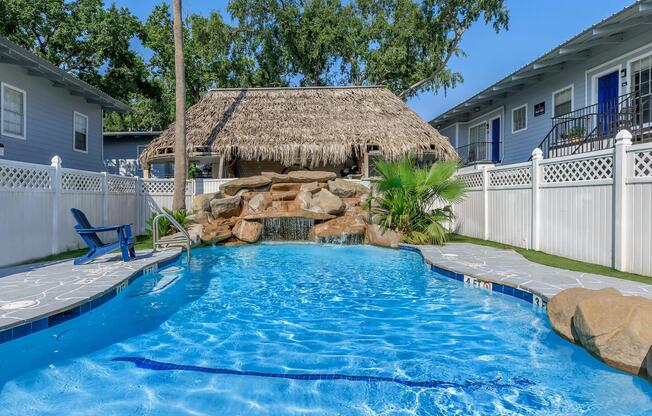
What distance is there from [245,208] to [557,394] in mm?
10710

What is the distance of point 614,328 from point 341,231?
27.5ft

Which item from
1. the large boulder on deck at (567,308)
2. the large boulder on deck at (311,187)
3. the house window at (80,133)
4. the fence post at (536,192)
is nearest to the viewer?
the large boulder on deck at (567,308)

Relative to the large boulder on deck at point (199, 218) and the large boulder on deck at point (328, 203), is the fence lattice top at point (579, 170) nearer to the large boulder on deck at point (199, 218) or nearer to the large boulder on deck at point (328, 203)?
the large boulder on deck at point (328, 203)

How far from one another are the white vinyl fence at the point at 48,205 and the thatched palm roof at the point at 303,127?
14.3ft

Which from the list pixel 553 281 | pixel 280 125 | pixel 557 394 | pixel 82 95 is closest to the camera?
pixel 557 394

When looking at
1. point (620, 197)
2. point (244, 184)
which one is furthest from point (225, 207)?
point (620, 197)

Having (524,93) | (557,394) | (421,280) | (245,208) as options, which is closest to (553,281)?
(421,280)

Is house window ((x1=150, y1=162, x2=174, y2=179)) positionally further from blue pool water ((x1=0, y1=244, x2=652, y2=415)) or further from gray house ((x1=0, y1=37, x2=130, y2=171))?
blue pool water ((x1=0, y1=244, x2=652, y2=415))

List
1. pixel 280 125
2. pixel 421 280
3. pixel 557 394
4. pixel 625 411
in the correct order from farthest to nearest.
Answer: pixel 280 125 < pixel 421 280 < pixel 557 394 < pixel 625 411

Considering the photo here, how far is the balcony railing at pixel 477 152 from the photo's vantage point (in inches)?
728

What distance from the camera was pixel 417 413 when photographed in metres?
2.96

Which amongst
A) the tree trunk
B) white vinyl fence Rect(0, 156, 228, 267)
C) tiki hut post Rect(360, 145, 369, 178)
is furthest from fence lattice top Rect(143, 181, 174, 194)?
tiki hut post Rect(360, 145, 369, 178)

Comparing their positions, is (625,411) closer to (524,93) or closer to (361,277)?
(361,277)

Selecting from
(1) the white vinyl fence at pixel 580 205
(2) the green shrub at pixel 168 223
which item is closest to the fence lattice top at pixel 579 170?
(1) the white vinyl fence at pixel 580 205
